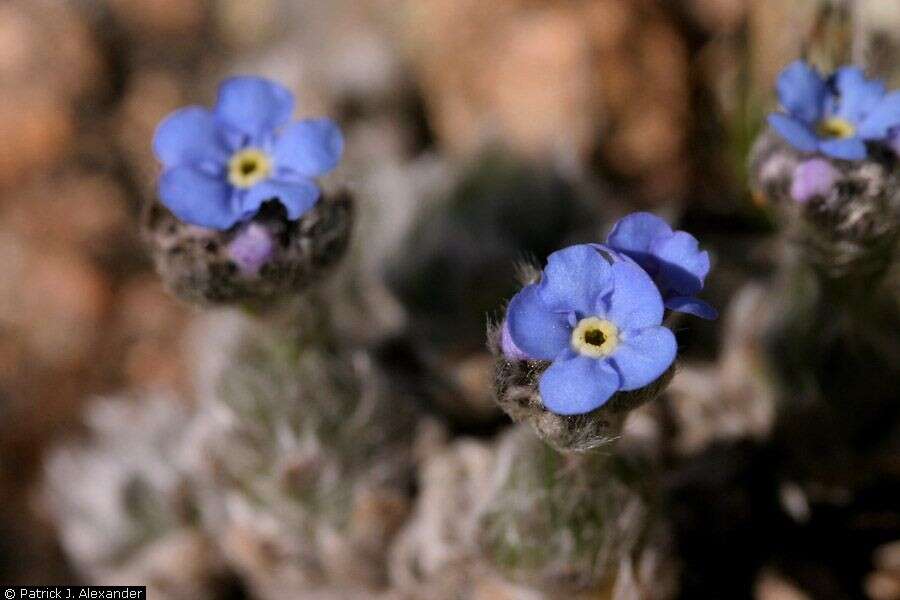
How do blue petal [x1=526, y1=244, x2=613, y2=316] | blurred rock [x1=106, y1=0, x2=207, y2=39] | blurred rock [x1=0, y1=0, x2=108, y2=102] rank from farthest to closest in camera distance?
1. blurred rock [x1=106, y1=0, x2=207, y2=39]
2. blurred rock [x1=0, y1=0, x2=108, y2=102]
3. blue petal [x1=526, y1=244, x2=613, y2=316]

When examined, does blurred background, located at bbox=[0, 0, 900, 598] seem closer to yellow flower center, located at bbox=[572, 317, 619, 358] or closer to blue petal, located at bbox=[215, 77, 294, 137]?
blue petal, located at bbox=[215, 77, 294, 137]

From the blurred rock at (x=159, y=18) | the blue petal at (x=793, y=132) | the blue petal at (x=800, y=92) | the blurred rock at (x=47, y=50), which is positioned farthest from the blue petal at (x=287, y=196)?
the blurred rock at (x=159, y=18)

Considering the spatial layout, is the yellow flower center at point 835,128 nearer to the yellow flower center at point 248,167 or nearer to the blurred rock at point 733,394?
the blurred rock at point 733,394

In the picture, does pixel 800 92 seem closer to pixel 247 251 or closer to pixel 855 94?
Result: pixel 855 94

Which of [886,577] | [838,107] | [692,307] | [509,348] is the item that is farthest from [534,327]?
[886,577]

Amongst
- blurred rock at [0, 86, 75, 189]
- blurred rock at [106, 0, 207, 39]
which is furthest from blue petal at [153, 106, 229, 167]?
blurred rock at [106, 0, 207, 39]

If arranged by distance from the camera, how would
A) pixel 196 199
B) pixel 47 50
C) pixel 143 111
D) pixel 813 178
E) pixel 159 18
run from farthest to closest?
pixel 159 18 < pixel 143 111 < pixel 47 50 < pixel 813 178 < pixel 196 199
